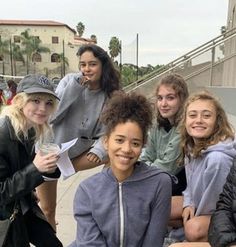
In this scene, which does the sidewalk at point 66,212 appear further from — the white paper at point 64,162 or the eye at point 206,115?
the eye at point 206,115

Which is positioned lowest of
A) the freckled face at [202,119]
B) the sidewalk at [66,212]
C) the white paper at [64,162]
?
the sidewalk at [66,212]

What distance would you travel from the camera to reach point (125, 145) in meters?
2.30

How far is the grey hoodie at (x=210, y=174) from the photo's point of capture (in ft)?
8.21

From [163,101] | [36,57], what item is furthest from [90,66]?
[36,57]

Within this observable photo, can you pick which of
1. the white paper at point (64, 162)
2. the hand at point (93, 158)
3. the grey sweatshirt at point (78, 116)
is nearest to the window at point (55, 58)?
the grey sweatshirt at point (78, 116)

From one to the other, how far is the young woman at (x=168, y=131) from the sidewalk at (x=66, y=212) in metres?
1.49

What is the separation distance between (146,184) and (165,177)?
4.9 inches

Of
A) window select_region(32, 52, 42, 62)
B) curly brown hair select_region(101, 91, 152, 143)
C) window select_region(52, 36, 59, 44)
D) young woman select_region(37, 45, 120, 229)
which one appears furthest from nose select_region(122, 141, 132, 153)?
window select_region(52, 36, 59, 44)

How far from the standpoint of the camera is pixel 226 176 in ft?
8.13

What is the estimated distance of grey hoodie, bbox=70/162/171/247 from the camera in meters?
2.26

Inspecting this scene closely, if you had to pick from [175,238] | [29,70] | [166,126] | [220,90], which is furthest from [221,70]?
[29,70]

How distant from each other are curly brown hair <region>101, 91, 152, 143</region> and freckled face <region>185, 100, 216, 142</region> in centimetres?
40

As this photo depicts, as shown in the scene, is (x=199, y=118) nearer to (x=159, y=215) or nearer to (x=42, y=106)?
(x=159, y=215)

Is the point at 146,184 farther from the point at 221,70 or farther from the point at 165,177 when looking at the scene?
the point at 221,70
